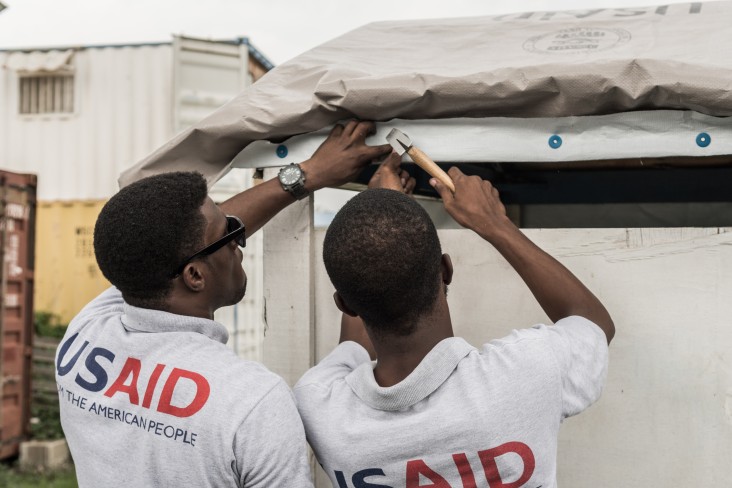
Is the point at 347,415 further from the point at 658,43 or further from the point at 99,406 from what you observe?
the point at 658,43

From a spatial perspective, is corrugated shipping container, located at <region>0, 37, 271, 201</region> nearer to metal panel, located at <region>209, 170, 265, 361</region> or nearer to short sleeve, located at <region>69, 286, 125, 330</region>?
metal panel, located at <region>209, 170, 265, 361</region>

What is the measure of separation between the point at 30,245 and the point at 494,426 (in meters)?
6.09

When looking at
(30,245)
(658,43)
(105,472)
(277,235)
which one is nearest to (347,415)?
(105,472)

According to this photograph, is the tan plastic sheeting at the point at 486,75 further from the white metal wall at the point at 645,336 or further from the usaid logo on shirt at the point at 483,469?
the usaid logo on shirt at the point at 483,469

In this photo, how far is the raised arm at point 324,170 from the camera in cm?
211

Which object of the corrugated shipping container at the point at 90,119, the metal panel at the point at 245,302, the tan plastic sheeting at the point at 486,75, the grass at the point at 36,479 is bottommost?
the grass at the point at 36,479

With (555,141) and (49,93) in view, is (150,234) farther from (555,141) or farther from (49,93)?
(49,93)

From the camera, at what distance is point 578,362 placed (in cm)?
155

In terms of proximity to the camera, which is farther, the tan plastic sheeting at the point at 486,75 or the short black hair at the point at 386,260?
the tan plastic sheeting at the point at 486,75

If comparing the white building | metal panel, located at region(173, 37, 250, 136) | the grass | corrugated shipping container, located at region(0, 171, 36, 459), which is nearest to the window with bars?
the white building

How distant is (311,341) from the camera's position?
2305 mm

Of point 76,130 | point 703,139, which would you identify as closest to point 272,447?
point 703,139

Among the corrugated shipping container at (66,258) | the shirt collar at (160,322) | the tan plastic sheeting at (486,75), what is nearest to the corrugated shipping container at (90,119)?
the corrugated shipping container at (66,258)

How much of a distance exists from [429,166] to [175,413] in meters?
0.86
